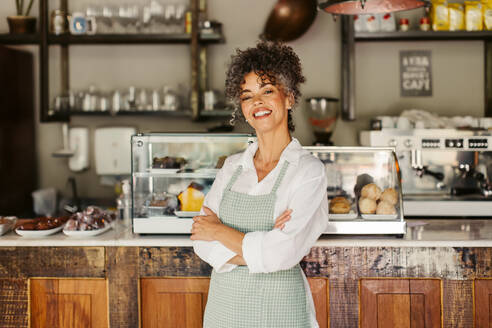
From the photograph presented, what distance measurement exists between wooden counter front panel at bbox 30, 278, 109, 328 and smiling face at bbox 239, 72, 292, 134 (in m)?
1.12

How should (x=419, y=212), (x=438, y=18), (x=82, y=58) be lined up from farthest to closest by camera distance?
(x=82, y=58) → (x=438, y=18) → (x=419, y=212)

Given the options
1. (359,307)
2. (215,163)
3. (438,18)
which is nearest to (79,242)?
(215,163)

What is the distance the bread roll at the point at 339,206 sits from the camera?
2.30m

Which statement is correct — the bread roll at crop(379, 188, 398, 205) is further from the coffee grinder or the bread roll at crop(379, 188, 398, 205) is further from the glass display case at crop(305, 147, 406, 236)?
the coffee grinder

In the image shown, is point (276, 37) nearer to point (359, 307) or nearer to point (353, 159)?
point (353, 159)

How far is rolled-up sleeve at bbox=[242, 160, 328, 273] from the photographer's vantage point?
1538 mm

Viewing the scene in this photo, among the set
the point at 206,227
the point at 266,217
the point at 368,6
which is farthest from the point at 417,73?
the point at 206,227

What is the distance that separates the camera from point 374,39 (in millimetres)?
3549

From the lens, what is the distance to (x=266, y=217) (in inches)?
65.6

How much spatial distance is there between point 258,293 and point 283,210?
0.31 m

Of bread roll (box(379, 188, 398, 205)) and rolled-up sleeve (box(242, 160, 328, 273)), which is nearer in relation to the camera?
rolled-up sleeve (box(242, 160, 328, 273))

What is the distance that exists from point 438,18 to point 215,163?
2148mm

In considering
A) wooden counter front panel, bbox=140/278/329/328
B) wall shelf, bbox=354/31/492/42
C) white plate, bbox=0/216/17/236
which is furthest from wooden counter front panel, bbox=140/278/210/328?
wall shelf, bbox=354/31/492/42

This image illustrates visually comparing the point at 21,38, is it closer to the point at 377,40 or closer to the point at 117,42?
the point at 117,42
